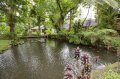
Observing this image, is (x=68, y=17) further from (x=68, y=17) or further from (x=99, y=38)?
(x=99, y=38)

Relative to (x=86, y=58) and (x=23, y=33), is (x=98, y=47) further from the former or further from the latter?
(x=23, y=33)

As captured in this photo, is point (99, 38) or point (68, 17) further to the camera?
point (68, 17)

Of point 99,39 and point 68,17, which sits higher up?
point 68,17

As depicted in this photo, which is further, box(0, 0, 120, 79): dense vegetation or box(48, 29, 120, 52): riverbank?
box(48, 29, 120, 52): riverbank

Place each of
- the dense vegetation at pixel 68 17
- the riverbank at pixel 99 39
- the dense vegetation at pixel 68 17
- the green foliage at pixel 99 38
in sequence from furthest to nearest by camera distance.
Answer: the green foliage at pixel 99 38 → the riverbank at pixel 99 39 → the dense vegetation at pixel 68 17 → the dense vegetation at pixel 68 17

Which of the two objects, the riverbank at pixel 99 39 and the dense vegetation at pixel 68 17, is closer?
the dense vegetation at pixel 68 17

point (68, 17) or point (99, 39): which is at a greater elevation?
point (68, 17)

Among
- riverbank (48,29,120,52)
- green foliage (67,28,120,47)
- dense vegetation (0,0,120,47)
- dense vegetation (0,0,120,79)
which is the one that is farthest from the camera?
green foliage (67,28,120,47)

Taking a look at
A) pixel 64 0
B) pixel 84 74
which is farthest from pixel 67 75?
pixel 64 0

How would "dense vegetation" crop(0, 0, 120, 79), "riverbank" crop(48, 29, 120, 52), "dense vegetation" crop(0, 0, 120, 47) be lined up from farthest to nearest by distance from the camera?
"riverbank" crop(48, 29, 120, 52)
"dense vegetation" crop(0, 0, 120, 47)
"dense vegetation" crop(0, 0, 120, 79)

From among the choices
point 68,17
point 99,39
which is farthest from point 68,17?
point 99,39

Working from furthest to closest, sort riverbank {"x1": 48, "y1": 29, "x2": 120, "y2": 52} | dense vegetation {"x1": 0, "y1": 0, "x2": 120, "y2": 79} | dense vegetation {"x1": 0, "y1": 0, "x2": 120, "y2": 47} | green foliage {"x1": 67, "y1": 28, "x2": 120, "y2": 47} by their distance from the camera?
green foliage {"x1": 67, "y1": 28, "x2": 120, "y2": 47}
riverbank {"x1": 48, "y1": 29, "x2": 120, "y2": 52}
dense vegetation {"x1": 0, "y1": 0, "x2": 120, "y2": 47}
dense vegetation {"x1": 0, "y1": 0, "x2": 120, "y2": 79}

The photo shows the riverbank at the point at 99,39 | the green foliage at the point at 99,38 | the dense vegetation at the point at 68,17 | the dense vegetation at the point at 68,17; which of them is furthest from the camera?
the green foliage at the point at 99,38

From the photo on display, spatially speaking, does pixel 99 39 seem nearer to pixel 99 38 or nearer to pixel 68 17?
pixel 99 38
